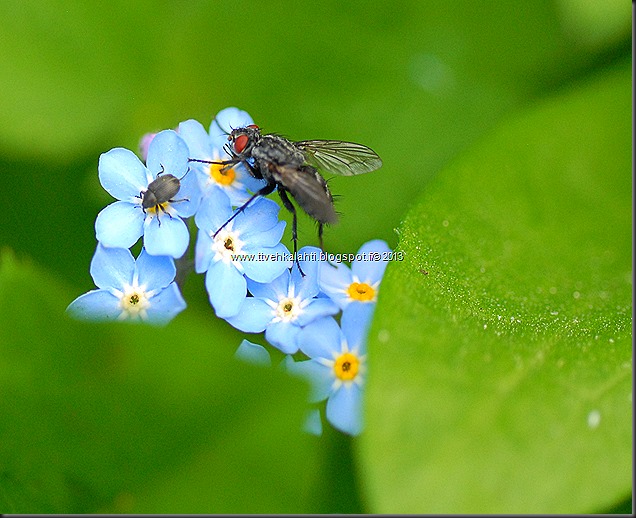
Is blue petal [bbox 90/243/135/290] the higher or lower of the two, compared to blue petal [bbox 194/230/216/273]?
lower

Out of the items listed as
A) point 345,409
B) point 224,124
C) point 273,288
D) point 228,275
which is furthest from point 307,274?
point 224,124

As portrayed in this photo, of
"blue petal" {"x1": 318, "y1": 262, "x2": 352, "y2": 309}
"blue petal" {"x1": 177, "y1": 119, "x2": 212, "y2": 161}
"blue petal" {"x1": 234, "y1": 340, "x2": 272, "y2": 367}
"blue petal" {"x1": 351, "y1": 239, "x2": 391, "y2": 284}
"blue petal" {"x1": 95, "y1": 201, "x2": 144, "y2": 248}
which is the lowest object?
"blue petal" {"x1": 234, "y1": 340, "x2": 272, "y2": 367}

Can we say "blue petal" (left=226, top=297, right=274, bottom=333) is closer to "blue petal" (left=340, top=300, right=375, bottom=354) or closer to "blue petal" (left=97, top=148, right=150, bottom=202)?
"blue petal" (left=340, top=300, right=375, bottom=354)

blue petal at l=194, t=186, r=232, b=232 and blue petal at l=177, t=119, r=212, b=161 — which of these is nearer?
blue petal at l=194, t=186, r=232, b=232

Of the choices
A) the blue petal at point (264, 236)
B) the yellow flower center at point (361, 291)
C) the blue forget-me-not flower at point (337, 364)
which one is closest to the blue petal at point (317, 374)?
the blue forget-me-not flower at point (337, 364)

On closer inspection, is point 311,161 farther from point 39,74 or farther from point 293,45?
point 39,74

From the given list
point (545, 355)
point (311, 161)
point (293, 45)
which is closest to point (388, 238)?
point (311, 161)

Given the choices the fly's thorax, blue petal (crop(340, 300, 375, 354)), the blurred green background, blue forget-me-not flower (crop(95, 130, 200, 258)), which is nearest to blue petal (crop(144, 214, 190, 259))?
blue forget-me-not flower (crop(95, 130, 200, 258))

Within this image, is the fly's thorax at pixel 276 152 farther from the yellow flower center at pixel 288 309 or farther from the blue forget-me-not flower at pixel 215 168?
the yellow flower center at pixel 288 309
